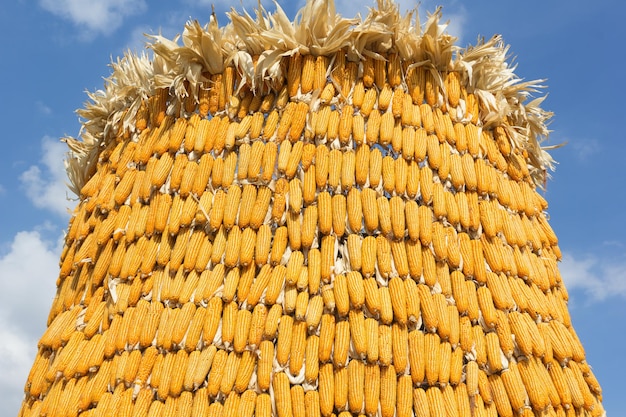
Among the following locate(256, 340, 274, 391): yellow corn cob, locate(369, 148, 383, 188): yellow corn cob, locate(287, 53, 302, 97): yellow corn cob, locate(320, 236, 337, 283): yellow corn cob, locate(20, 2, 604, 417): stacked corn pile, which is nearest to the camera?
locate(256, 340, 274, 391): yellow corn cob

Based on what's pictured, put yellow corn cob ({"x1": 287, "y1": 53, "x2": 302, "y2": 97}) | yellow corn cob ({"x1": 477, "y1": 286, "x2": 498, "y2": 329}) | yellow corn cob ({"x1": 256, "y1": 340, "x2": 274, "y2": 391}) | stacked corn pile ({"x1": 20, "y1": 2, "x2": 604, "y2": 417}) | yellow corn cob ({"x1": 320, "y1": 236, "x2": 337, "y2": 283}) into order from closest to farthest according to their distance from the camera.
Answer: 1. yellow corn cob ({"x1": 256, "y1": 340, "x2": 274, "y2": 391})
2. stacked corn pile ({"x1": 20, "y1": 2, "x2": 604, "y2": 417})
3. yellow corn cob ({"x1": 320, "y1": 236, "x2": 337, "y2": 283})
4. yellow corn cob ({"x1": 477, "y1": 286, "x2": 498, "y2": 329})
5. yellow corn cob ({"x1": 287, "y1": 53, "x2": 302, "y2": 97})

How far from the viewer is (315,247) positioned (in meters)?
6.13

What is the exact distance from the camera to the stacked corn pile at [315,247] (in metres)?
5.78

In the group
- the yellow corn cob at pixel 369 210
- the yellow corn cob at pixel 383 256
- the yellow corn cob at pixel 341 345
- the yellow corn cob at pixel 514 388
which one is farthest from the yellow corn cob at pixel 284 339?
the yellow corn cob at pixel 514 388

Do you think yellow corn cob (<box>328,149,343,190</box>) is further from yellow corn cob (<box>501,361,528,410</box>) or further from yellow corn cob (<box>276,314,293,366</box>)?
yellow corn cob (<box>501,361,528,410</box>)

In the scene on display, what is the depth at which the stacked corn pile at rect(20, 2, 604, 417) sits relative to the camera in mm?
5781

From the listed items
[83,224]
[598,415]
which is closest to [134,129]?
[83,224]

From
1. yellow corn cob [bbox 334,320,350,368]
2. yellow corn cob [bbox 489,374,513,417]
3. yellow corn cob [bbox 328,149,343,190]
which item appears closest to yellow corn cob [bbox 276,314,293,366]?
yellow corn cob [bbox 334,320,350,368]

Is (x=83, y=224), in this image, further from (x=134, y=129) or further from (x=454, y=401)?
(x=454, y=401)

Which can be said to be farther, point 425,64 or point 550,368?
point 425,64

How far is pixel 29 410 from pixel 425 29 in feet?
18.7

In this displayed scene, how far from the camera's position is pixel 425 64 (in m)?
Result: 7.08

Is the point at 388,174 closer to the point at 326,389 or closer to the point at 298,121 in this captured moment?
the point at 298,121

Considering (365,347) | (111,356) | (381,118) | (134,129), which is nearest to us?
(365,347)
